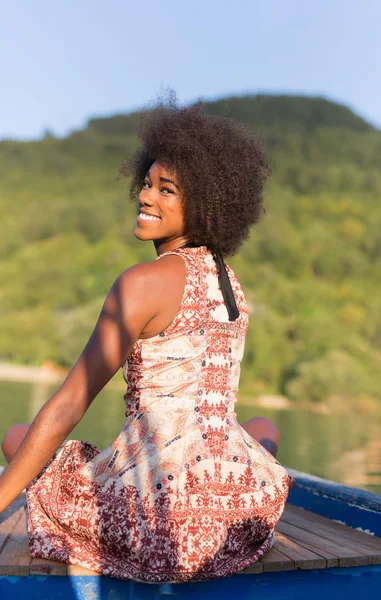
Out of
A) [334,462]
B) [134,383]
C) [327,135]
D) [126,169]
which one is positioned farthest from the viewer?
[327,135]

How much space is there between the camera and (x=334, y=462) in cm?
802

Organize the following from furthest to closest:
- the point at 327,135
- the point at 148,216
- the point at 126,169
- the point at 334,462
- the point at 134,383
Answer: the point at 327,135 < the point at 334,462 < the point at 126,169 < the point at 148,216 < the point at 134,383

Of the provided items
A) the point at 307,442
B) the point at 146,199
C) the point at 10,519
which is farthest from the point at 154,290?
the point at 307,442

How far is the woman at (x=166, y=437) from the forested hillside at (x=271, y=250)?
61.5 feet

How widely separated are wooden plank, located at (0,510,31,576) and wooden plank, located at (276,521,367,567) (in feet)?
2.25

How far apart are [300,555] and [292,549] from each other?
0.24 ft

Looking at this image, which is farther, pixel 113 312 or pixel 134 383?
pixel 134 383

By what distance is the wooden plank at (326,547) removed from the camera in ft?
5.92

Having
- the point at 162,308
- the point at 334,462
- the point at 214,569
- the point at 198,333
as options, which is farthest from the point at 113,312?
the point at 334,462

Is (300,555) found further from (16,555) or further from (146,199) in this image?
(146,199)

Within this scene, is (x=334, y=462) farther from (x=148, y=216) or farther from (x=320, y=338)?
(x=320, y=338)

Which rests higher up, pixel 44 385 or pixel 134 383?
pixel 134 383

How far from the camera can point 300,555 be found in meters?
1.82

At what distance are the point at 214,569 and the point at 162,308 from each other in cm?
57
